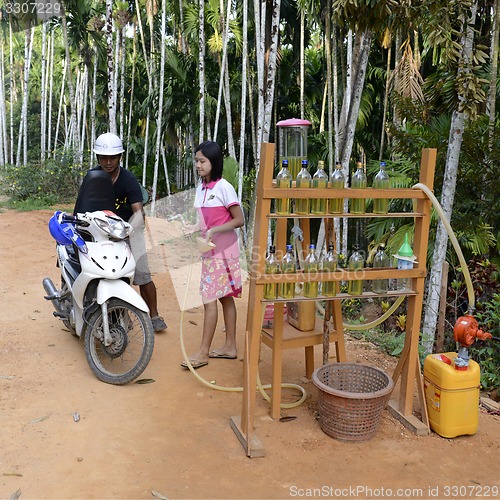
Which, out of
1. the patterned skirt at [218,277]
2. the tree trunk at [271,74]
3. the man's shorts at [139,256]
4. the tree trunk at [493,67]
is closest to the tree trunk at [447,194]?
the tree trunk at [493,67]

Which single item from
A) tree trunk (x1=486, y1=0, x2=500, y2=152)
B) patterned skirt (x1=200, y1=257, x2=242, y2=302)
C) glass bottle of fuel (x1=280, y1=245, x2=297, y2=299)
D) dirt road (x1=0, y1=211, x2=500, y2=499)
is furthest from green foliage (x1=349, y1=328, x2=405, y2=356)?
tree trunk (x1=486, y1=0, x2=500, y2=152)

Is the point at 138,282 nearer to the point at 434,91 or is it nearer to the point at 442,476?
the point at 442,476

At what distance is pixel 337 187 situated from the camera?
3066 millimetres

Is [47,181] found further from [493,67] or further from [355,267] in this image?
Result: [355,267]

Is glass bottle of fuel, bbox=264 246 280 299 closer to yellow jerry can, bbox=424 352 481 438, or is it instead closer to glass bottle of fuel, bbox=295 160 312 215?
glass bottle of fuel, bbox=295 160 312 215

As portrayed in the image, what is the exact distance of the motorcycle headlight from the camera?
3.62 metres

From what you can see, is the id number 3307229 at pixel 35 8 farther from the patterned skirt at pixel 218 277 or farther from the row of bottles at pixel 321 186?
the row of bottles at pixel 321 186

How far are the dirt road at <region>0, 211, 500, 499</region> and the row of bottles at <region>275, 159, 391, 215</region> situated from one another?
4.33 feet

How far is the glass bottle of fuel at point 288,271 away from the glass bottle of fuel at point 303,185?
0.23 meters

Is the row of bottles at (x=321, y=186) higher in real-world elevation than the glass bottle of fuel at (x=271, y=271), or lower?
higher

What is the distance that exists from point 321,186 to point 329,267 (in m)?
0.48

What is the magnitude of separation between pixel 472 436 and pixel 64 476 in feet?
7.68

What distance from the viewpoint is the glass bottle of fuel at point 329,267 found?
10.2 feet

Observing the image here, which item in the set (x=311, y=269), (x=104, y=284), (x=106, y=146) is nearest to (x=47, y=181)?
(x=106, y=146)
